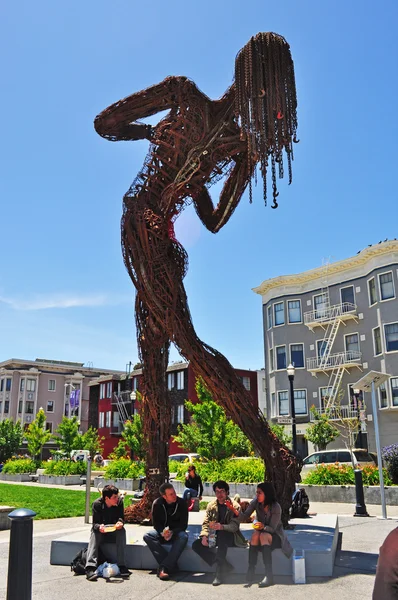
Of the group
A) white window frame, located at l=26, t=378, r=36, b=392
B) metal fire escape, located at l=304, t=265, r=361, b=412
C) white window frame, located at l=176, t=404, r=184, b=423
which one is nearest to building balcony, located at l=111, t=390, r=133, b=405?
white window frame, located at l=176, t=404, r=184, b=423

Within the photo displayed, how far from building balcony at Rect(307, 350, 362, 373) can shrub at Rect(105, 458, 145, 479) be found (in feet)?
54.3

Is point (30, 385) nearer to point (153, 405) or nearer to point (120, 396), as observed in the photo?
point (120, 396)

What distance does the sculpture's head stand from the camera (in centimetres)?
696

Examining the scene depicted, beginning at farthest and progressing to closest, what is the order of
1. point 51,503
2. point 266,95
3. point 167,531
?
point 51,503 < point 266,95 < point 167,531

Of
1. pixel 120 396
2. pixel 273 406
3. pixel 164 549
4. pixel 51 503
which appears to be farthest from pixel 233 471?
pixel 120 396

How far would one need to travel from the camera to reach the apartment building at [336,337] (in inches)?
1272

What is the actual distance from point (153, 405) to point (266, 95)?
4.98 metres

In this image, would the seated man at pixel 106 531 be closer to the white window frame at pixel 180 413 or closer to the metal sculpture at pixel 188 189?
the metal sculpture at pixel 188 189

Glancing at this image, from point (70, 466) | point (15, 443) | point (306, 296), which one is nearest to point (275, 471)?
point (70, 466)

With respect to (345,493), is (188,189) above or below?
above

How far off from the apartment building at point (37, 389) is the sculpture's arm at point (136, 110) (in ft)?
192

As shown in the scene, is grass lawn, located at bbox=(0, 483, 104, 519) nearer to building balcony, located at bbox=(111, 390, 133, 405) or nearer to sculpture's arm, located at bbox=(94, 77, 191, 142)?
sculpture's arm, located at bbox=(94, 77, 191, 142)

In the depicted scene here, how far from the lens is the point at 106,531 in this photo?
6.46m

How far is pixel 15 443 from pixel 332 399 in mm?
23071
